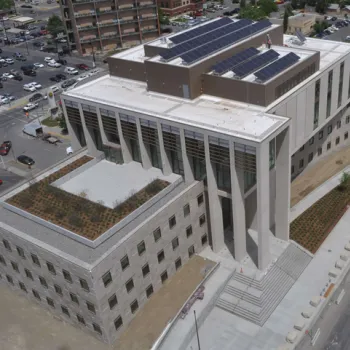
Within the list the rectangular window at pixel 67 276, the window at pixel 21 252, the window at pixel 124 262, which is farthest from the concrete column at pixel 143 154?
the window at pixel 21 252

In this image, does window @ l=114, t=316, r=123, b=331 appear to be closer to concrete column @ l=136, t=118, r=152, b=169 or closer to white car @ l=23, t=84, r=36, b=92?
concrete column @ l=136, t=118, r=152, b=169

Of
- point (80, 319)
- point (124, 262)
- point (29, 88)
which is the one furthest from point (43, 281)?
point (29, 88)

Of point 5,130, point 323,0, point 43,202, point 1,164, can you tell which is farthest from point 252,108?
point 323,0

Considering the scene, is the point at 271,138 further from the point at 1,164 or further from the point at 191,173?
the point at 1,164

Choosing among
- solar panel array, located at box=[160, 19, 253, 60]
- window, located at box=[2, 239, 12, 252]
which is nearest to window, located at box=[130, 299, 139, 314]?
window, located at box=[2, 239, 12, 252]

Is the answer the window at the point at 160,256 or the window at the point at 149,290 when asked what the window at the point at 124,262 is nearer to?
the window at the point at 160,256
